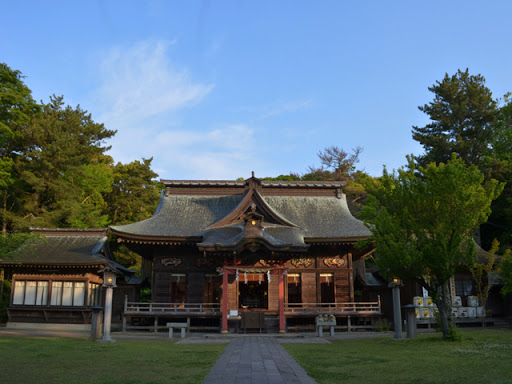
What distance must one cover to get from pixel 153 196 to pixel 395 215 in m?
36.0

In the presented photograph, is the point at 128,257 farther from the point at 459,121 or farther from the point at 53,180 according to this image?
the point at 459,121

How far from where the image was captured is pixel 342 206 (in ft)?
100.0

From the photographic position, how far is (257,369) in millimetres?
9664

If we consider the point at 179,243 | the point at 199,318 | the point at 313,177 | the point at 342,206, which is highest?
the point at 313,177

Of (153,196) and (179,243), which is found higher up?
(153,196)

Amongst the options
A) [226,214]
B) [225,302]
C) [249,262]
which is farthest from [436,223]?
[226,214]

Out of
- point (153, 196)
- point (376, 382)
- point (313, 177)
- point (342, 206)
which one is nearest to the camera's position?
point (376, 382)

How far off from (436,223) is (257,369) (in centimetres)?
989

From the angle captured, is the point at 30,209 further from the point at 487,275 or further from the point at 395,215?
the point at 487,275

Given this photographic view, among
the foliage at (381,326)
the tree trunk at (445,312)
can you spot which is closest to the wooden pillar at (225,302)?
the foliage at (381,326)

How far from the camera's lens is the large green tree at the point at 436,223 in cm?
1523

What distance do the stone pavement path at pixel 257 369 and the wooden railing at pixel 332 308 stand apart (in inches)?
423

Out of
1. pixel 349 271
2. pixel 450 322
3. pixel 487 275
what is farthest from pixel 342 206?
pixel 450 322

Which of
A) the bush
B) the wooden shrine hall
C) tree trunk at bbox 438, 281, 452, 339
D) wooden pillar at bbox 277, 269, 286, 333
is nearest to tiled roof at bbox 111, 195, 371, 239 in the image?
the wooden shrine hall
